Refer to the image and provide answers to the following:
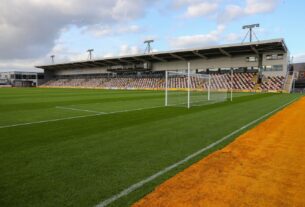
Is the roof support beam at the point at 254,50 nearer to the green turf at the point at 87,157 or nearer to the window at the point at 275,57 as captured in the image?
the window at the point at 275,57

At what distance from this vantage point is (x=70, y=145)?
6.85 m

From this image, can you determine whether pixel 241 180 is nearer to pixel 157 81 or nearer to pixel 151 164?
pixel 151 164

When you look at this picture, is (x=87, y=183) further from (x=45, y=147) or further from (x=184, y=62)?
(x=184, y=62)

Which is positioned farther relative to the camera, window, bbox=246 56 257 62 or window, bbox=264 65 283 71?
window, bbox=246 56 257 62

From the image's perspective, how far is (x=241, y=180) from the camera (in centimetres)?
461

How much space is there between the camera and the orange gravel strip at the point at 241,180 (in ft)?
12.5

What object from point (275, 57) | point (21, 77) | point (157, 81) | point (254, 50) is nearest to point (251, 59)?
point (254, 50)

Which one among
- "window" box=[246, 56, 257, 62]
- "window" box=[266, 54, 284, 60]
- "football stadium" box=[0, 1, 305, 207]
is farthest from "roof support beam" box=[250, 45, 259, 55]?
"football stadium" box=[0, 1, 305, 207]

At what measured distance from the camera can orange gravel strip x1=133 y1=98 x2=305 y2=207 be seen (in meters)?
3.81

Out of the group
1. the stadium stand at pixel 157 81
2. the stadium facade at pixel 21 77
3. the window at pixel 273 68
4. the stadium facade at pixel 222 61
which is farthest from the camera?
the stadium facade at pixel 21 77

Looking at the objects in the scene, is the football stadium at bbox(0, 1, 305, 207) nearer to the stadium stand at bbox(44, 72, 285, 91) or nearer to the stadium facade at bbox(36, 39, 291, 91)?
the stadium stand at bbox(44, 72, 285, 91)

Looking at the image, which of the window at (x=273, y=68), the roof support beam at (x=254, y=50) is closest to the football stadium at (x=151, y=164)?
the roof support beam at (x=254, y=50)

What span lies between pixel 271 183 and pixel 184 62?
6072 centimetres

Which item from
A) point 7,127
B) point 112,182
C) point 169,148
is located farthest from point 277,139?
point 7,127
